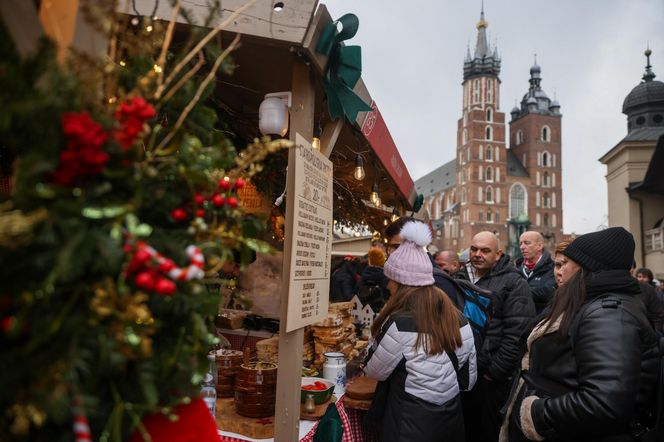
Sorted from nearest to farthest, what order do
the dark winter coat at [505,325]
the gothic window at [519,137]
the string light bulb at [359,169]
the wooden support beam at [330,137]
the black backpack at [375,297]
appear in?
1. the wooden support beam at [330,137]
2. the dark winter coat at [505,325]
3. the string light bulb at [359,169]
4. the black backpack at [375,297]
5. the gothic window at [519,137]

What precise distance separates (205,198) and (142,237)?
22cm

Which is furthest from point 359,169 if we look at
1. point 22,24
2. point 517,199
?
point 517,199

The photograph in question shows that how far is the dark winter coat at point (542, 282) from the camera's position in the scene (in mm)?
4652

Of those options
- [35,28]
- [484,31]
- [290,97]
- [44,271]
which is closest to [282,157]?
[290,97]

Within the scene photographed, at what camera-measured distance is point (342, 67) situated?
2.57 metres

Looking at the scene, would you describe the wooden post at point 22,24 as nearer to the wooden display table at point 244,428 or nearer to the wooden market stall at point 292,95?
the wooden market stall at point 292,95

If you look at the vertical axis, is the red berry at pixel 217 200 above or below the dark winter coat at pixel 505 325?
above

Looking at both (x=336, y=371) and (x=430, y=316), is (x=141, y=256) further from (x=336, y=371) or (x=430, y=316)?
(x=336, y=371)

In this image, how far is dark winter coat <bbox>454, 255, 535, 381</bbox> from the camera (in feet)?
12.3

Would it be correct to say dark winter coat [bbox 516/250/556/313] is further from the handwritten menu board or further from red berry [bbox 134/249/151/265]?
red berry [bbox 134/249/151/265]

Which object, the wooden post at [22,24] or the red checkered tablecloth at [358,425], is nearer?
the wooden post at [22,24]

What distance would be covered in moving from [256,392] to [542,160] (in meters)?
85.0

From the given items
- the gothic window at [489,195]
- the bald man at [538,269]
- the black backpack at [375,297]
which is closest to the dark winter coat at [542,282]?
the bald man at [538,269]

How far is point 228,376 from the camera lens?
3053mm
